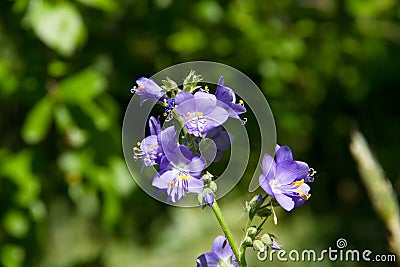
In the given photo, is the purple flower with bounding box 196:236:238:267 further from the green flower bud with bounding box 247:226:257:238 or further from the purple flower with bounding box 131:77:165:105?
the purple flower with bounding box 131:77:165:105

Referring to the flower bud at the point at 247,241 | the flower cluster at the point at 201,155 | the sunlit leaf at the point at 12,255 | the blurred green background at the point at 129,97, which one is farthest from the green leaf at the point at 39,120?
the flower bud at the point at 247,241

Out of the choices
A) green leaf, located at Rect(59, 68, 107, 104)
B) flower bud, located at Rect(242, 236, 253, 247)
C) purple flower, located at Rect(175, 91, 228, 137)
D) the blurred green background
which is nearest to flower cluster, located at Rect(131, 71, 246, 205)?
purple flower, located at Rect(175, 91, 228, 137)

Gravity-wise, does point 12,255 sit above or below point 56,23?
below

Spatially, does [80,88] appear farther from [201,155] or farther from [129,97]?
[201,155]

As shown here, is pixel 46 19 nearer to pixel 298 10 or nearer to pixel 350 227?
pixel 298 10

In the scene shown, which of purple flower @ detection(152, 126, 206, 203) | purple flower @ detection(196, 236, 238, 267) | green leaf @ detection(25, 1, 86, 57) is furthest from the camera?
green leaf @ detection(25, 1, 86, 57)

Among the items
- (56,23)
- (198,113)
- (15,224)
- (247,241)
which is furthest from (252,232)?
(15,224)

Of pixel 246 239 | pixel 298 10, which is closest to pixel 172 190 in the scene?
pixel 246 239
